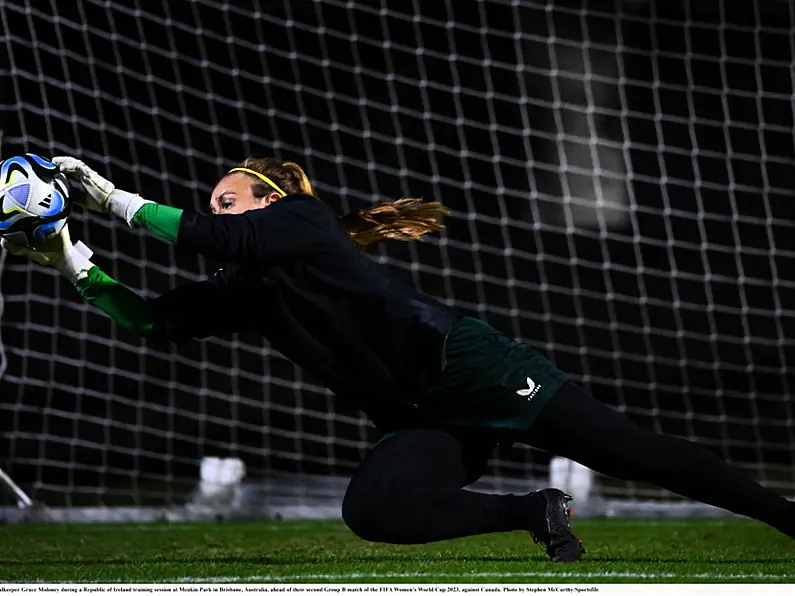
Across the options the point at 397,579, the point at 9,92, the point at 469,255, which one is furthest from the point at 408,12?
the point at 397,579

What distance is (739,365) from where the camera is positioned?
8.32m

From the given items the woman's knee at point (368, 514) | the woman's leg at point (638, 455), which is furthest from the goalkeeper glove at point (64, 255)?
the woman's leg at point (638, 455)

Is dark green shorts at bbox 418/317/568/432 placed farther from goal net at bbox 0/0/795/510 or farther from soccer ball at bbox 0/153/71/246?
goal net at bbox 0/0/795/510

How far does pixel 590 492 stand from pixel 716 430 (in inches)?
89.6

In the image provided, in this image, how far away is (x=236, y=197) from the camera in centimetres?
351

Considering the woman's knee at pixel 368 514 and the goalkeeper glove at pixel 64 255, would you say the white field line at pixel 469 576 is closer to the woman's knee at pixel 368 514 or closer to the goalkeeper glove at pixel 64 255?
the woman's knee at pixel 368 514

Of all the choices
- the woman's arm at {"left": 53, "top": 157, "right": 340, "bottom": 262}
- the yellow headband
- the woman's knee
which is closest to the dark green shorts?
the woman's knee

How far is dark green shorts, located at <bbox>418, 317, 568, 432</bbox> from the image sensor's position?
3352 mm

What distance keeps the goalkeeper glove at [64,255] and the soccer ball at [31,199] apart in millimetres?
214

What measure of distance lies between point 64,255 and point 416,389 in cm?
116

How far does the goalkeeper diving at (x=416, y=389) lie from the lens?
3254mm

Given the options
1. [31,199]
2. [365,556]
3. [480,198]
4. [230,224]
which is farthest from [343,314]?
[480,198]

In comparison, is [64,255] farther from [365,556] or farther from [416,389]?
[365,556]

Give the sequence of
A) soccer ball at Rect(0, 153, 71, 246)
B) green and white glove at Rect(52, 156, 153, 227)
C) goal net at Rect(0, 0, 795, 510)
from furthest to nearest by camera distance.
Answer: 1. goal net at Rect(0, 0, 795, 510)
2. green and white glove at Rect(52, 156, 153, 227)
3. soccer ball at Rect(0, 153, 71, 246)
